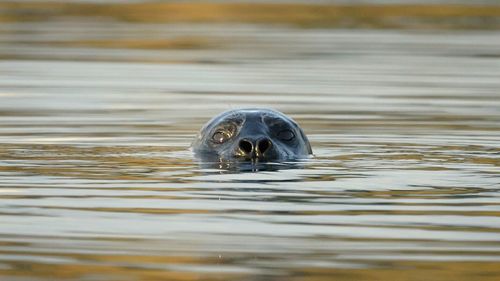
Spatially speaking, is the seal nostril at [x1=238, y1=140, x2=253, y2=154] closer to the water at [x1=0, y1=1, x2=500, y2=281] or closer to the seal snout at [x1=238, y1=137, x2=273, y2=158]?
the seal snout at [x1=238, y1=137, x2=273, y2=158]

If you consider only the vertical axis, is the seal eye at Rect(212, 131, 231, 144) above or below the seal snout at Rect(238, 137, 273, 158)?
below

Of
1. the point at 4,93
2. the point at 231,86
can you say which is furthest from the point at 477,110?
the point at 4,93

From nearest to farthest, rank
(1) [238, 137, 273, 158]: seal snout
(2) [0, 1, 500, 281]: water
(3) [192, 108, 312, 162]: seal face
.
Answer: (2) [0, 1, 500, 281]: water → (1) [238, 137, 273, 158]: seal snout → (3) [192, 108, 312, 162]: seal face

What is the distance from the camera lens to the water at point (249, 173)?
8852 millimetres

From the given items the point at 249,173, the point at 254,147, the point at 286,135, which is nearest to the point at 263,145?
the point at 254,147

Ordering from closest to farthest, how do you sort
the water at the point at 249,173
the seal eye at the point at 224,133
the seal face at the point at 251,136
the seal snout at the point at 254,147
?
1. the water at the point at 249,173
2. the seal snout at the point at 254,147
3. the seal face at the point at 251,136
4. the seal eye at the point at 224,133

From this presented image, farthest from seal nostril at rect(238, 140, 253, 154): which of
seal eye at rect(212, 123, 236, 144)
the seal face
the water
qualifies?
seal eye at rect(212, 123, 236, 144)

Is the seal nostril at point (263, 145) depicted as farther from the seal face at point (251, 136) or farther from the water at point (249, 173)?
the water at point (249, 173)

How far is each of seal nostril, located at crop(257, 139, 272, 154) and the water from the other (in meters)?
0.31

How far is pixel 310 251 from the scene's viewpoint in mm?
9047

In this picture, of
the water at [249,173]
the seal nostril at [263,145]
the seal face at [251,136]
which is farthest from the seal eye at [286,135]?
the seal nostril at [263,145]

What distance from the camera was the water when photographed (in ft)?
29.0

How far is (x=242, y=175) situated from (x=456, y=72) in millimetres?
12570

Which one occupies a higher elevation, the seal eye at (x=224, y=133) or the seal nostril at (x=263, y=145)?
the seal nostril at (x=263, y=145)
